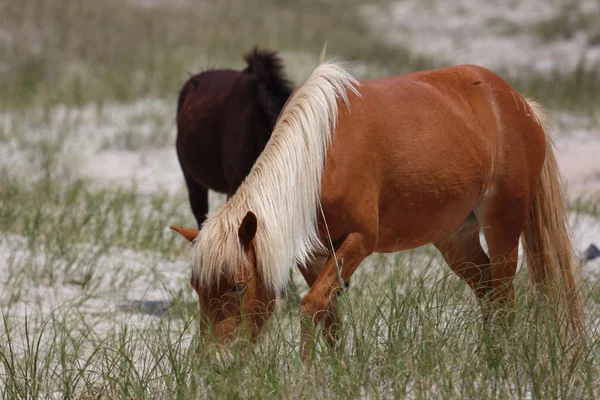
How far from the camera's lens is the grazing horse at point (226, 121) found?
204 inches

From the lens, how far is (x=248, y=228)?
126 inches

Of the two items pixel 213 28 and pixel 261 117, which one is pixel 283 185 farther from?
pixel 213 28

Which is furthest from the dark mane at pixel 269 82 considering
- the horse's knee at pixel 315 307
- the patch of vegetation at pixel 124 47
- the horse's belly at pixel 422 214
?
the patch of vegetation at pixel 124 47

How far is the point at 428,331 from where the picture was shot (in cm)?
308

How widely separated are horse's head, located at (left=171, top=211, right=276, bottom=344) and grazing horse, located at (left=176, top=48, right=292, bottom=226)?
5.23ft

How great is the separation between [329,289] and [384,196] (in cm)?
54

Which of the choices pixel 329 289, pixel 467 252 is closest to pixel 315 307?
pixel 329 289

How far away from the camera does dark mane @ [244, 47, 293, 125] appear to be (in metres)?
5.10

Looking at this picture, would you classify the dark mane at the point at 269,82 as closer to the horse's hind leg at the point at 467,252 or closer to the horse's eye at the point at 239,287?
the horse's hind leg at the point at 467,252

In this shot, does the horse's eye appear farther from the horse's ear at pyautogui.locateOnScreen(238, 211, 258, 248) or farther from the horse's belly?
the horse's belly

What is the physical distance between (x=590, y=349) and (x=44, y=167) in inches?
279

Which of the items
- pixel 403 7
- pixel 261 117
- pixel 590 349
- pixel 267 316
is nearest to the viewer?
pixel 590 349

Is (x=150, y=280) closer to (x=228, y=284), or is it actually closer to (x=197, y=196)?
(x=197, y=196)

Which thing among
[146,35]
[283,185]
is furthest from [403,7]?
[283,185]
